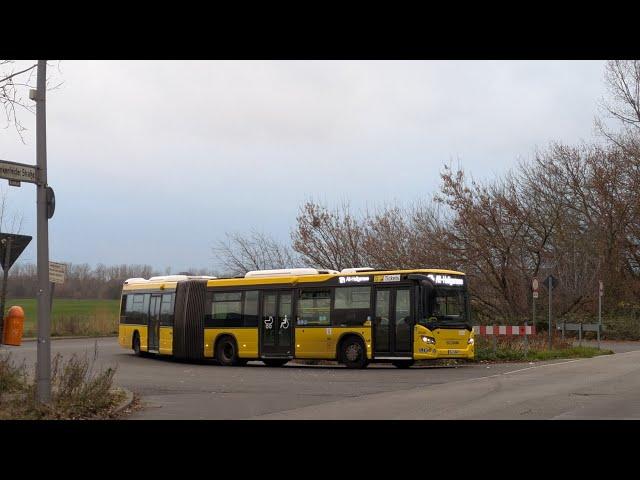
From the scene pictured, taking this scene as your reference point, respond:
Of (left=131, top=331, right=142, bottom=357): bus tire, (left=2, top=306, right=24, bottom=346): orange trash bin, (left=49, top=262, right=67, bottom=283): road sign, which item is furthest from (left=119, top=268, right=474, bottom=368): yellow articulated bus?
(left=2, top=306, right=24, bottom=346): orange trash bin

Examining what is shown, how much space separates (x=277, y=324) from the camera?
87.5 ft

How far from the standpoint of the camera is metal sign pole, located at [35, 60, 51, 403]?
42.9ft

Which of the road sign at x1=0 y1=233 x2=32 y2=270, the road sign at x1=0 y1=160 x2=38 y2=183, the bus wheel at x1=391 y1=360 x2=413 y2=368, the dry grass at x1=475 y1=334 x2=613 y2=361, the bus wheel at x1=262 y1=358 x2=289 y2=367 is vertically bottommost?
the bus wheel at x1=262 y1=358 x2=289 y2=367

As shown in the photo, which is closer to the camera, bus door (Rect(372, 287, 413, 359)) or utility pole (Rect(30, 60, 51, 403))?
utility pole (Rect(30, 60, 51, 403))

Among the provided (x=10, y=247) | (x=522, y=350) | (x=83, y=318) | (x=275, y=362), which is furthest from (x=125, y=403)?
(x=83, y=318)

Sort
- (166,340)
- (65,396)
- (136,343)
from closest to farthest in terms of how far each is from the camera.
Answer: (65,396)
(166,340)
(136,343)

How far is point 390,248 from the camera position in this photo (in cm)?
4425

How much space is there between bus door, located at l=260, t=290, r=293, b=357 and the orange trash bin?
13126 millimetres

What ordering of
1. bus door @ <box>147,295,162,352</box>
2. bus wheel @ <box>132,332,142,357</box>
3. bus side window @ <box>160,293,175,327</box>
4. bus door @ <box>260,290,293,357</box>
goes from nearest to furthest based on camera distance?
bus door @ <box>260,290,293,357</box> → bus side window @ <box>160,293,175,327</box> → bus door @ <box>147,295,162,352</box> → bus wheel @ <box>132,332,142,357</box>

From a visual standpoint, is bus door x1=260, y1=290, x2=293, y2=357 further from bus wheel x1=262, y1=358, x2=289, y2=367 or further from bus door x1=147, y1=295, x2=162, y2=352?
bus door x1=147, y1=295, x2=162, y2=352

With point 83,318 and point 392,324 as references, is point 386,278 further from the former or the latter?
point 83,318

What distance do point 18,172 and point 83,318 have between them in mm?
38862

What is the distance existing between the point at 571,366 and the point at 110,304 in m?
35.4
